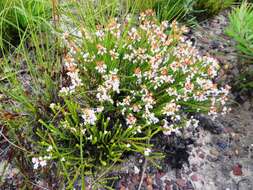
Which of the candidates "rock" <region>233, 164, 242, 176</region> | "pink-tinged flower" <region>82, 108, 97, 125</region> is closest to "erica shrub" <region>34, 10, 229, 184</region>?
"pink-tinged flower" <region>82, 108, 97, 125</region>

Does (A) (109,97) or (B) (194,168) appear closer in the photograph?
(A) (109,97)

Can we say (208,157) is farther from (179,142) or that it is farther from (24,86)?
(24,86)

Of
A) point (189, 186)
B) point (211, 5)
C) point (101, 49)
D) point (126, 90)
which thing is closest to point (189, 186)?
point (189, 186)

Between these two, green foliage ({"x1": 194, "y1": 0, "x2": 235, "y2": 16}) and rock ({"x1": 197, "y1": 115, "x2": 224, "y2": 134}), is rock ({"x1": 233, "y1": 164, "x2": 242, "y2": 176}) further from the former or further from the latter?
green foliage ({"x1": 194, "y1": 0, "x2": 235, "y2": 16})

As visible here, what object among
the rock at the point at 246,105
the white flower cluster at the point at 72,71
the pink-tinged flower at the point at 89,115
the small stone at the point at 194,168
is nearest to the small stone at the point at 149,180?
the small stone at the point at 194,168

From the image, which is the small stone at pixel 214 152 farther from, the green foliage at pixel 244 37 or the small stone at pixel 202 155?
the green foliage at pixel 244 37

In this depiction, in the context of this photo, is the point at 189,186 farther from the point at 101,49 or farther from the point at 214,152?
the point at 101,49

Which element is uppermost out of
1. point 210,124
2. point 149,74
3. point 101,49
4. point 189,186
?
point 101,49

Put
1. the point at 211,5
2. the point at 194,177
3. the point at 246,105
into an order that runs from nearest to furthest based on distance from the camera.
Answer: the point at 194,177 → the point at 246,105 → the point at 211,5

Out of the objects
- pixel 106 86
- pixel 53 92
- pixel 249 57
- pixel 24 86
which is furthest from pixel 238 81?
pixel 24 86

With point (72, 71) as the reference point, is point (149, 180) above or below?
below

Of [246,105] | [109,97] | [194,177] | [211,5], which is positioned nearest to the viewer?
[109,97]
